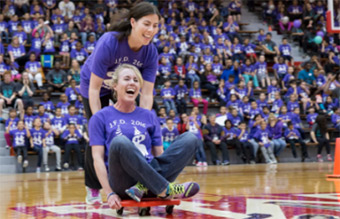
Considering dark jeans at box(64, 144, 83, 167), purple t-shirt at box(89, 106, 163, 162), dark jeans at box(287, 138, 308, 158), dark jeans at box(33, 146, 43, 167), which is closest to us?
purple t-shirt at box(89, 106, 163, 162)

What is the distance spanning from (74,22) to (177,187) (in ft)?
41.0

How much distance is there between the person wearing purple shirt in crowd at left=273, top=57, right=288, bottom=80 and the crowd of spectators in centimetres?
3

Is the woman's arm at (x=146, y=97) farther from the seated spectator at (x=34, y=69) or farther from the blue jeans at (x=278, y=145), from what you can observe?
the blue jeans at (x=278, y=145)

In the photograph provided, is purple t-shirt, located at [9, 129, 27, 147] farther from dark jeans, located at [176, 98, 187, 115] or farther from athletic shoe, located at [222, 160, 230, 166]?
athletic shoe, located at [222, 160, 230, 166]

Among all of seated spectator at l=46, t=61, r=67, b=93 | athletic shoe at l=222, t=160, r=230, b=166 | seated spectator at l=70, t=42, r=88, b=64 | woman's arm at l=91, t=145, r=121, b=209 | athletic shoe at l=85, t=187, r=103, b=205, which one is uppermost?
seated spectator at l=70, t=42, r=88, b=64

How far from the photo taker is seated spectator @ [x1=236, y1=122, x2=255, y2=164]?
1290 cm

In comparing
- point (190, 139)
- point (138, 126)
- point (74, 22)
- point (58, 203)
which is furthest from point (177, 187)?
point (74, 22)

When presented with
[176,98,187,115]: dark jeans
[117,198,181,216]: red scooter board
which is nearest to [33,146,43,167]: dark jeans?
[176,98,187,115]: dark jeans

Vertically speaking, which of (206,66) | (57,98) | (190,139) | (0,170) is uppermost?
(206,66)

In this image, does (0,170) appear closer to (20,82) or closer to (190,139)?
(20,82)

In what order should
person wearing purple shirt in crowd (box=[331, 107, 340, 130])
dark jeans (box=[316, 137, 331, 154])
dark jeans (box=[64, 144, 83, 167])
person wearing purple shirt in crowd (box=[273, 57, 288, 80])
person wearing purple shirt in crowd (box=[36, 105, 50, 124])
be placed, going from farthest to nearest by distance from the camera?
person wearing purple shirt in crowd (box=[273, 57, 288, 80]), person wearing purple shirt in crowd (box=[331, 107, 340, 130]), dark jeans (box=[316, 137, 331, 154]), person wearing purple shirt in crowd (box=[36, 105, 50, 124]), dark jeans (box=[64, 144, 83, 167])

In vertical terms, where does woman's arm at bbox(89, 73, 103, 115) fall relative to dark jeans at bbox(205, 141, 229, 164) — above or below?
above

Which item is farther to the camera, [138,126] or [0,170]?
[0,170]

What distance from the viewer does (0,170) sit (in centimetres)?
1102
